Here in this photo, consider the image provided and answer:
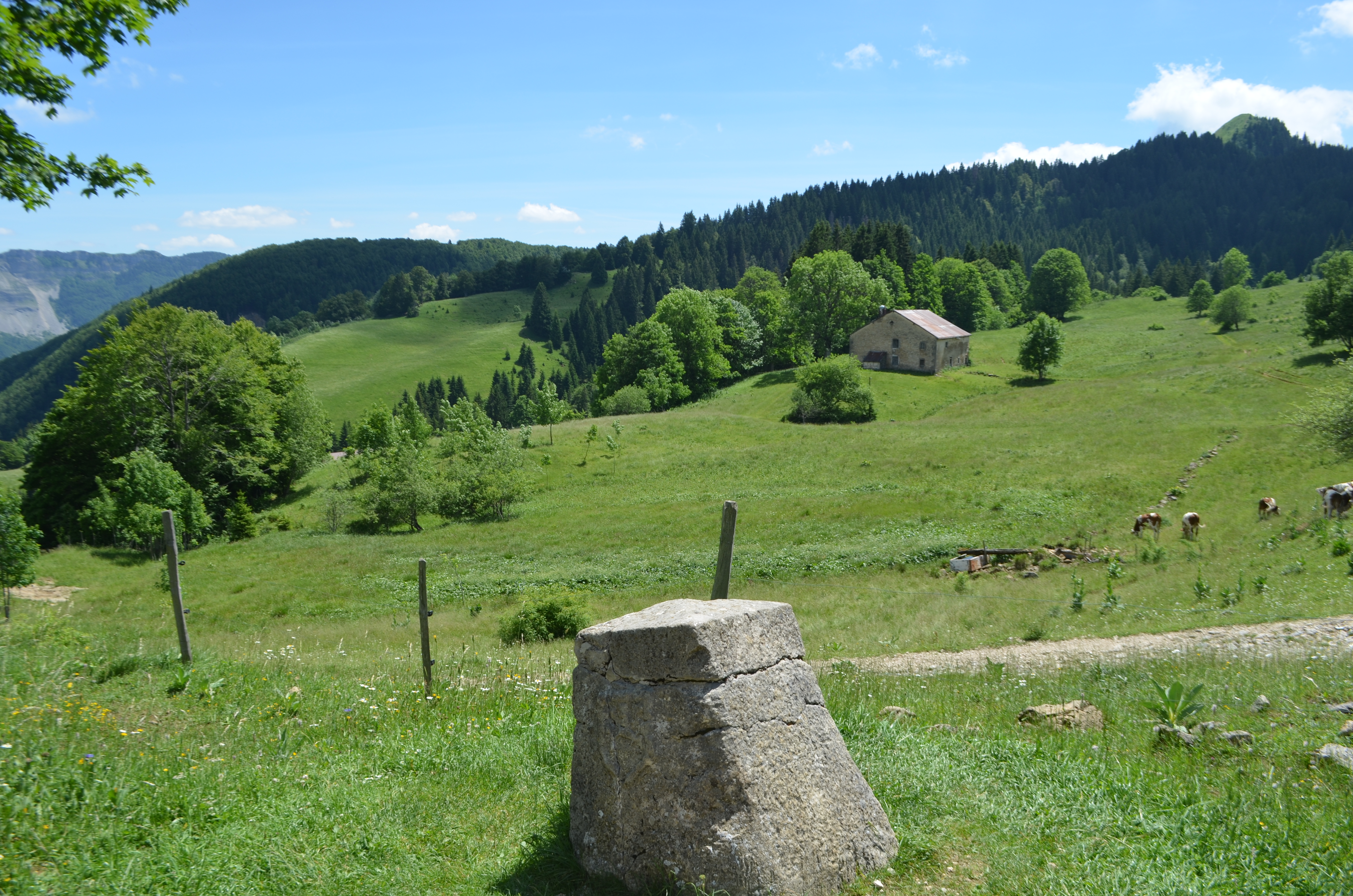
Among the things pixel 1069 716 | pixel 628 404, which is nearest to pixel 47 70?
pixel 1069 716

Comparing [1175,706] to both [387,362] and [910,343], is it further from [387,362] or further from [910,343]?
[387,362]

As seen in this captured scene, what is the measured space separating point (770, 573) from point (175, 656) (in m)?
20.3

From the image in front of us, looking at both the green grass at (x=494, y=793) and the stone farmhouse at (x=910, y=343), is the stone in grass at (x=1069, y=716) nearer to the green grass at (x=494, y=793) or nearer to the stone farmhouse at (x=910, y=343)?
the green grass at (x=494, y=793)

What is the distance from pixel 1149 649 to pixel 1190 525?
16356 mm

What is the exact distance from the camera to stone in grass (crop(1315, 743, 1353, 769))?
21.1ft

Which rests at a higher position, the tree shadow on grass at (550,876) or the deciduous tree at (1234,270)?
the deciduous tree at (1234,270)

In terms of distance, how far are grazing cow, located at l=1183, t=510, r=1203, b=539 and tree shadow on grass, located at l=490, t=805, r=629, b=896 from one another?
28557 mm

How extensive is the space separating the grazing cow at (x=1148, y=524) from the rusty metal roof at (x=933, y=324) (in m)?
59.5

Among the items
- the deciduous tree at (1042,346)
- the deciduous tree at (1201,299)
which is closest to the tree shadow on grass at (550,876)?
the deciduous tree at (1042,346)

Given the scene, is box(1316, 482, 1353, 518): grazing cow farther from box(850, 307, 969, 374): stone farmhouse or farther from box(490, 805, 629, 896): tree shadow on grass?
box(850, 307, 969, 374): stone farmhouse

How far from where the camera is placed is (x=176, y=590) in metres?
11.7

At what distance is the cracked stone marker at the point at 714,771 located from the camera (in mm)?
5352

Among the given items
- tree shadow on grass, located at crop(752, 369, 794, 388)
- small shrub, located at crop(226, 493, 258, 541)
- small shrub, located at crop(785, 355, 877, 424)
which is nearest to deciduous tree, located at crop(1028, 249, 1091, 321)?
tree shadow on grass, located at crop(752, 369, 794, 388)

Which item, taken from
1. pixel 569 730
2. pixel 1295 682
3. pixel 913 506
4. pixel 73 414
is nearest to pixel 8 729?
pixel 569 730
